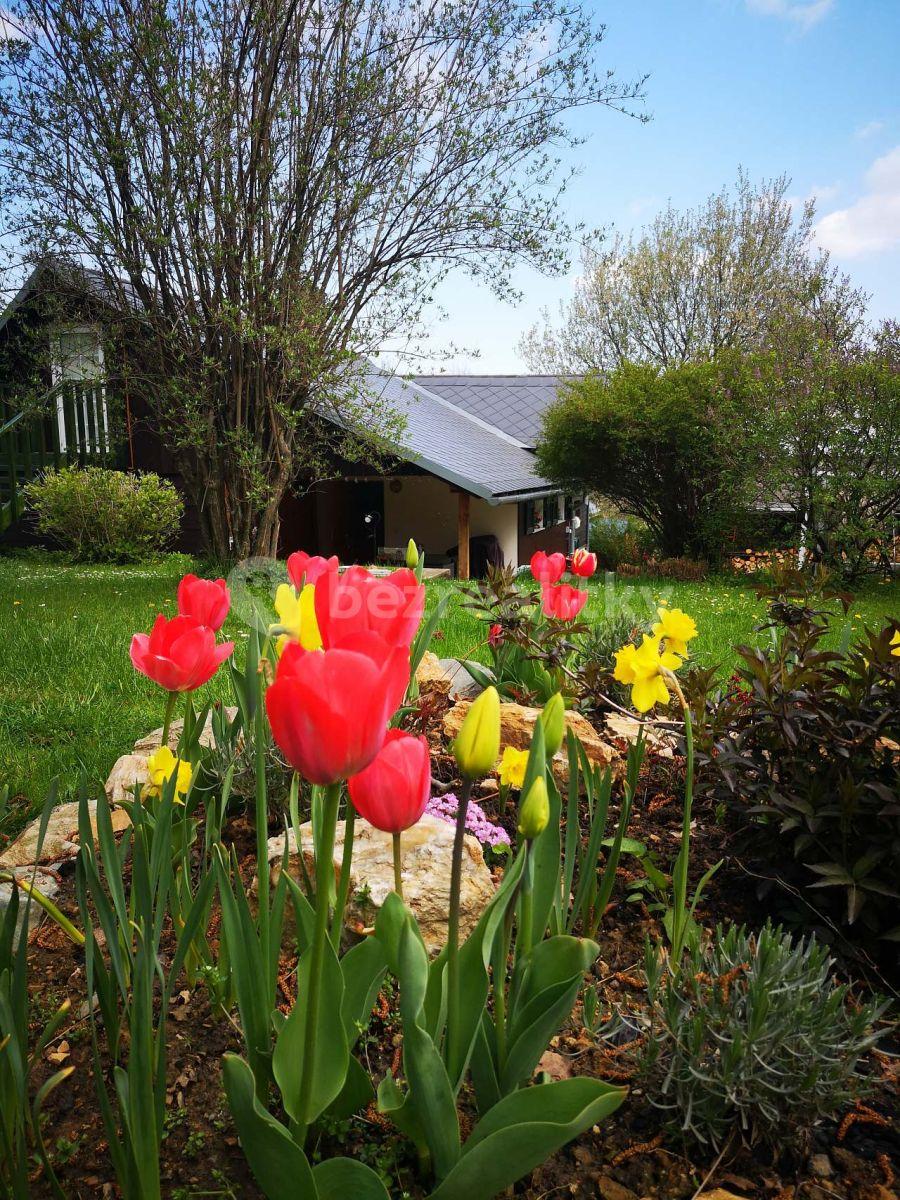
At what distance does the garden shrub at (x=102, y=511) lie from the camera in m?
12.1

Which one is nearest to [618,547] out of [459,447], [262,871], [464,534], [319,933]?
[459,447]

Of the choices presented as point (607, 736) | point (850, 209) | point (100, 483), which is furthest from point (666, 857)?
point (850, 209)

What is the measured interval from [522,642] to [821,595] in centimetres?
103

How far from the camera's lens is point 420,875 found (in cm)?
168

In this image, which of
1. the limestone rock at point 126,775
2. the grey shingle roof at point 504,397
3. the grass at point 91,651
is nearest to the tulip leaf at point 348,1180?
the grass at point 91,651

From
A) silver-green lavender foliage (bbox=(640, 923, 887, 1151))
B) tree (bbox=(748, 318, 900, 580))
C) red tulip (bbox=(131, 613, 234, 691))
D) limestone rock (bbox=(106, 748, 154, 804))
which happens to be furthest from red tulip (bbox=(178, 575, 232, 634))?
tree (bbox=(748, 318, 900, 580))

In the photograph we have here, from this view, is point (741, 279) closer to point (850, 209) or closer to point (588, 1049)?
point (850, 209)

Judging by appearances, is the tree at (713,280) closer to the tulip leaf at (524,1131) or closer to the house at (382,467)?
the house at (382,467)

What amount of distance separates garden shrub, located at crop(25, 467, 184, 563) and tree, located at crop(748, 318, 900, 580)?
9500mm

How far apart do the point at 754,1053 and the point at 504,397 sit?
69.9ft

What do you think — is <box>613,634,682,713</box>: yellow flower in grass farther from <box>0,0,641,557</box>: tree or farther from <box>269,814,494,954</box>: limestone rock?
<box>0,0,641,557</box>: tree

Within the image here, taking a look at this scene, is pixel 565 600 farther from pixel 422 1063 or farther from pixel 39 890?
pixel 422 1063

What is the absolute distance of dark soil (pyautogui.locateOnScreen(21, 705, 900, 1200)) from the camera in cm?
113

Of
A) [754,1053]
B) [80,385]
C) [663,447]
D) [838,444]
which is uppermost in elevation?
[80,385]
